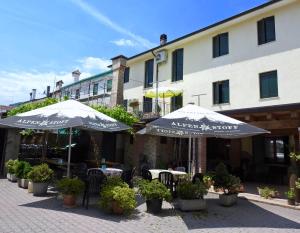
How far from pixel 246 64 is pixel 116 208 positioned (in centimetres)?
1242

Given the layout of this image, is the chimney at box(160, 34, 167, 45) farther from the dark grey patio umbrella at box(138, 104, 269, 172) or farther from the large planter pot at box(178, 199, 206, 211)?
the large planter pot at box(178, 199, 206, 211)

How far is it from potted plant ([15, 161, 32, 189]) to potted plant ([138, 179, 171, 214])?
517 cm

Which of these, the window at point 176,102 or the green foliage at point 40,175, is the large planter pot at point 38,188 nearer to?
the green foliage at point 40,175

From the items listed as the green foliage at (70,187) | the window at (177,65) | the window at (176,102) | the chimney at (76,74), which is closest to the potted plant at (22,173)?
the green foliage at (70,187)

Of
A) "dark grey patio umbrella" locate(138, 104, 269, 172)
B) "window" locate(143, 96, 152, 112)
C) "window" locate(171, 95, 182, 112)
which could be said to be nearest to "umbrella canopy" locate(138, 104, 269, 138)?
"dark grey patio umbrella" locate(138, 104, 269, 172)

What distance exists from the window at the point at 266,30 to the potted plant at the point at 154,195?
1185 centimetres

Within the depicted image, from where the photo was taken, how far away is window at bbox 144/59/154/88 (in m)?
22.9

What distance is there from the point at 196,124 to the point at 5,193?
6661mm

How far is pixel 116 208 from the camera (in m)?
7.29

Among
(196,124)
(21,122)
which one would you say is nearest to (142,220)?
(196,124)

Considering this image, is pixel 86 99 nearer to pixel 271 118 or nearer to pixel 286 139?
pixel 286 139

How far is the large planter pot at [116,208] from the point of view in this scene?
23.8ft

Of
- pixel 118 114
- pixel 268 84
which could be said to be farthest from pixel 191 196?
pixel 268 84

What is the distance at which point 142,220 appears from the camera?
699 centimetres
